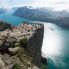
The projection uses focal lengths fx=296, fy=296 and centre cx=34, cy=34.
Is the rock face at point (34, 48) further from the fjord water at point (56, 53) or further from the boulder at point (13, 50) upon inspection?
the fjord water at point (56, 53)

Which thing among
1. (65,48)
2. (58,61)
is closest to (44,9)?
(65,48)

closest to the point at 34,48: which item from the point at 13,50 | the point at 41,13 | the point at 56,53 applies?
the point at 13,50

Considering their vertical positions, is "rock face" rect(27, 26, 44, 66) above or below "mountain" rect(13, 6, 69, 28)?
above

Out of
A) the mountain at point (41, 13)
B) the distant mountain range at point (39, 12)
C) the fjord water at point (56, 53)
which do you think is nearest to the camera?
the fjord water at point (56, 53)

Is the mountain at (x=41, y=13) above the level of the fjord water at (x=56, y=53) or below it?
below

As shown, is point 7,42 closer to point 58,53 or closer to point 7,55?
point 7,55

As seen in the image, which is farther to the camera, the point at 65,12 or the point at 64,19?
the point at 65,12

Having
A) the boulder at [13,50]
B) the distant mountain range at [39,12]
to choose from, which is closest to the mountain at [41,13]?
the distant mountain range at [39,12]

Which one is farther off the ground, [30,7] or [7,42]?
[7,42]

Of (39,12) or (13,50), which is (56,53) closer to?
(13,50)

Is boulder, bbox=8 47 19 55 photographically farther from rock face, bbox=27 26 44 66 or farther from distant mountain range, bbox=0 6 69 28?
distant mountain range, bbox=0 6 69 28

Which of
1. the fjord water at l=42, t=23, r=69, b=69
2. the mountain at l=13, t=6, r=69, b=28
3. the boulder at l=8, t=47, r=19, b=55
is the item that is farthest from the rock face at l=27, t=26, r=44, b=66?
the mountain at l=13, t=6, r=69, b=28
